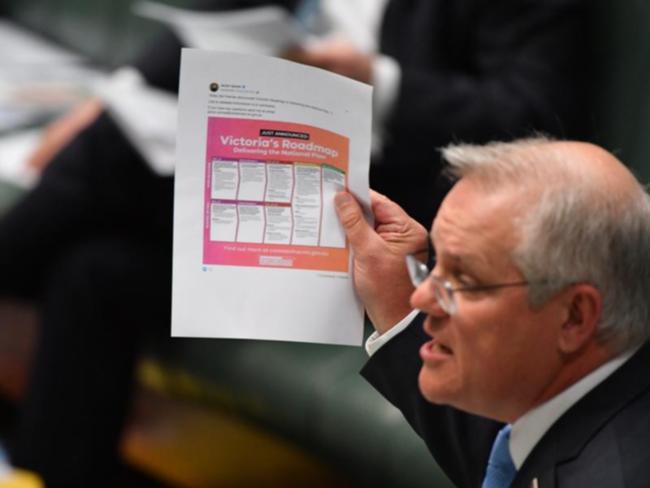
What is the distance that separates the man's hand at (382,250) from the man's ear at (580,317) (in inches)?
5.1

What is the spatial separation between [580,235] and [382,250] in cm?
17

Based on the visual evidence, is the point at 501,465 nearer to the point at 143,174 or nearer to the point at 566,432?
the point at 566,432

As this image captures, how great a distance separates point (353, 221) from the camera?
3.03ft

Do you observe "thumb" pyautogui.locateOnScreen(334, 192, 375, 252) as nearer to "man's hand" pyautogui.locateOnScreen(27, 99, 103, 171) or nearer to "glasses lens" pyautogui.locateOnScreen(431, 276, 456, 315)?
"glasses lens" pyautogui.locateOnScreen(431, 276, 456, 315)

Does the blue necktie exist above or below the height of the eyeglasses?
below

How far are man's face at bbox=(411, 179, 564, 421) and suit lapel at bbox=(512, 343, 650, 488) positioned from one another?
30mm

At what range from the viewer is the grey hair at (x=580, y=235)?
0.82 meters

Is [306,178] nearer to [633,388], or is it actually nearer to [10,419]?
[633,388]

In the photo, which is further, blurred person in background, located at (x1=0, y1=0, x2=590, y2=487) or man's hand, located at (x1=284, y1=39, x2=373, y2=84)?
blurred person in background, located at (x1=0, y1=0, x2=590, y2=487)

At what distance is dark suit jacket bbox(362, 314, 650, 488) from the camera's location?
0.84m

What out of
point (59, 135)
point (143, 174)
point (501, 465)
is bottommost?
point (501, 465)

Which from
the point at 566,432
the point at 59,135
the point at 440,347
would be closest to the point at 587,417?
the point at 566,432

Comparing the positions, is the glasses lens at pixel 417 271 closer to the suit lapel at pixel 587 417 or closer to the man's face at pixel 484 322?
the man's face at pixel 484 322

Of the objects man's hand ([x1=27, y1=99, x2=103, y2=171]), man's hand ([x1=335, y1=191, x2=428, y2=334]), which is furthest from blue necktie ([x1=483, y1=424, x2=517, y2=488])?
man's hand ([x1=27, y1=99, x2=103, y2=171])
